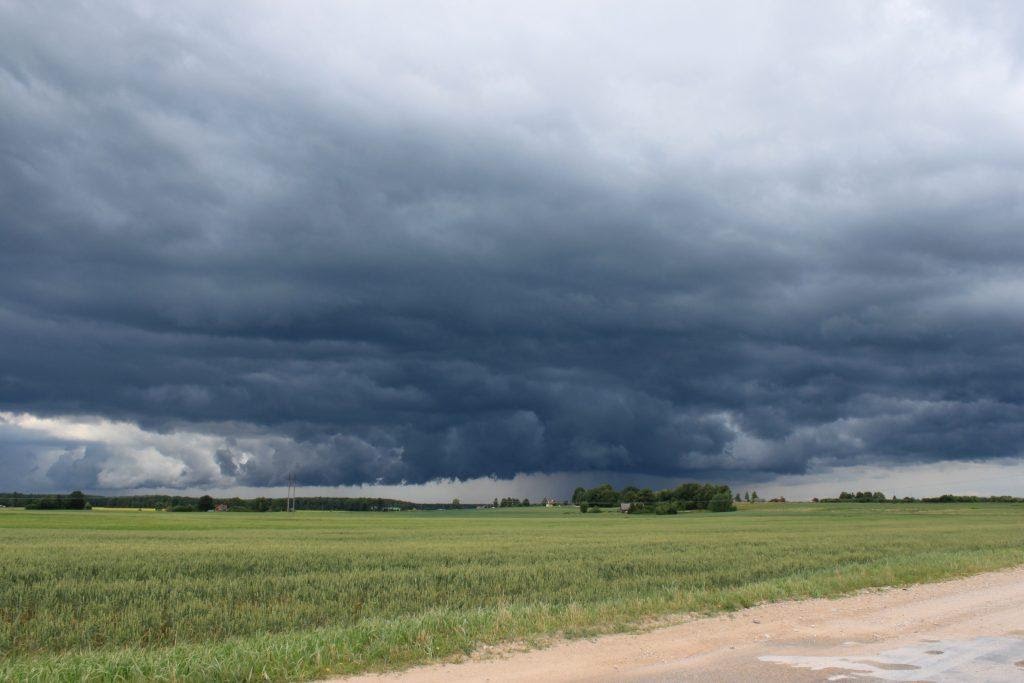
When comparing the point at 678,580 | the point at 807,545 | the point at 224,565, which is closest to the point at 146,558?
the point at 224,565

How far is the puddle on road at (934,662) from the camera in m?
10.2

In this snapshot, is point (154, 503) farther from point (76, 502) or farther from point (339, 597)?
point (339, 597)

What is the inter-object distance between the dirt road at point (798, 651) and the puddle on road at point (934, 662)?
0.6 inches

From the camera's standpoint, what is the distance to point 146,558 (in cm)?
3225

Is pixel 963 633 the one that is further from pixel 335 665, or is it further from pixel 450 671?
pixel 335 665

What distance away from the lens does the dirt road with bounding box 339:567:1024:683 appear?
10508 mm

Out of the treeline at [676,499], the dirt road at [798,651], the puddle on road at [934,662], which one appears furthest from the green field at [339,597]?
the treeline at [676,499]

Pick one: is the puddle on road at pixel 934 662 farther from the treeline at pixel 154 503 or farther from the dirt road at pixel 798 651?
the treeline at pixel 154 503

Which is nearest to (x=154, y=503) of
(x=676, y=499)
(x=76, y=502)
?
(x=76, y=502)

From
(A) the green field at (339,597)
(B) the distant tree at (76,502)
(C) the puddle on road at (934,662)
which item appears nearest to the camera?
(C) the puddle on road at (934,662)

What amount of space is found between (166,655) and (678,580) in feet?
56.9

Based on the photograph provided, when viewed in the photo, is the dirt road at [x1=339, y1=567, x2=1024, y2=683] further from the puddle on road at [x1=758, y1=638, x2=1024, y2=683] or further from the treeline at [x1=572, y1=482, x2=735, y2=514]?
the treeline at [x1=572, y1=482, x2=735, y2=514]

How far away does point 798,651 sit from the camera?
12.2 m

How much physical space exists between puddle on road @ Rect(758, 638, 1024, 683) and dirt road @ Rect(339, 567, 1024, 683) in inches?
0.6
